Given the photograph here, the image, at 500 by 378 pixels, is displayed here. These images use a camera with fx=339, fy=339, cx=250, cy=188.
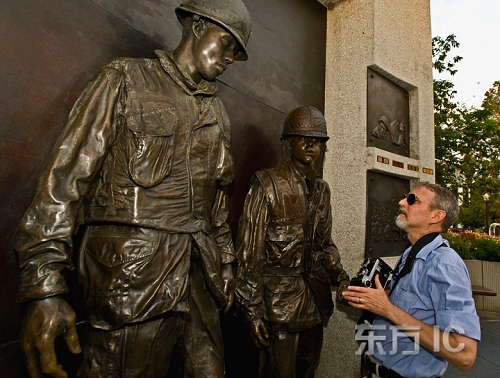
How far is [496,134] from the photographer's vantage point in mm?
9828

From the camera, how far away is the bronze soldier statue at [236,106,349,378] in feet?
8.02

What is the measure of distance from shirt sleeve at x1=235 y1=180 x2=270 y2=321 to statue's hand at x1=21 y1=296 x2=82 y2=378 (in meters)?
1.30

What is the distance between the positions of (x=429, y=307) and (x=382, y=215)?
1.64 metres

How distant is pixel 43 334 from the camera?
46.5 inches

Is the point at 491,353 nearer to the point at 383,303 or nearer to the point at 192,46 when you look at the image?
the point at 383,303

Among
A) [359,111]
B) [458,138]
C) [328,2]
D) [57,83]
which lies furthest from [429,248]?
[458,138]

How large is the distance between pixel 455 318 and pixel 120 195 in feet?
5.71

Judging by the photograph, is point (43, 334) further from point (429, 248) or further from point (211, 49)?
point (429, 248)

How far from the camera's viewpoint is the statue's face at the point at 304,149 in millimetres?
2758

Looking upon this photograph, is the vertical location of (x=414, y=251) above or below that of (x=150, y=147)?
below

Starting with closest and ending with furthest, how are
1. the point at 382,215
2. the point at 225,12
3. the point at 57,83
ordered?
the point at 225,12
the point at 57,83
the point at 382,215

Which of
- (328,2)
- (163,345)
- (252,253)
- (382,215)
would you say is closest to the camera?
(163,345)

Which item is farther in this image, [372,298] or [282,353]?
[282,353]

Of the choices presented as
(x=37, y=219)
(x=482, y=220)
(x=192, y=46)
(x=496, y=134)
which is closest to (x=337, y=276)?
(x=192, y=46)
